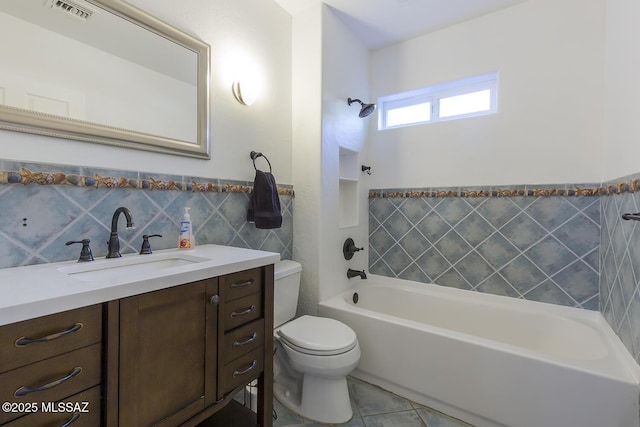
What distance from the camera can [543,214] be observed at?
1.95 meters

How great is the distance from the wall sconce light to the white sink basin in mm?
1020

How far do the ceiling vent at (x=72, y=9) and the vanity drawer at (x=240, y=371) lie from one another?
1492 mm

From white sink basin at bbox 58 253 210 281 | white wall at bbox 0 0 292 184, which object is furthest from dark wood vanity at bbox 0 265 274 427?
white wall at bbox 0 0 292 184

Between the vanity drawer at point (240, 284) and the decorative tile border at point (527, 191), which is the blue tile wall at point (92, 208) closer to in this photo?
the vanity drawer at point (240, 284)

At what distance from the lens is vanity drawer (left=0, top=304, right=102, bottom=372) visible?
0.59m

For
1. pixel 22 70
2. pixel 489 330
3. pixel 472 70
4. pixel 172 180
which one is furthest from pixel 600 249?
pixel 22 70

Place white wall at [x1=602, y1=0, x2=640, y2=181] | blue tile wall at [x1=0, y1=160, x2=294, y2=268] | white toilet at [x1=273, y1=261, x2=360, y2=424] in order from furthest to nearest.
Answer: white toilet at [x1=273, y1=261, x2=360, y2=424] → white wall at [x1=602, y1=0, x2=640, y2=181] → blue tile wall at [x1=0, y1=160, x2=294, y2=268]

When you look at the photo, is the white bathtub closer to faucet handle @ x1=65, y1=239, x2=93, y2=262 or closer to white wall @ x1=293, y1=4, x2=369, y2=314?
white wall @ x1=293, y1=4, x2=369, y2=314

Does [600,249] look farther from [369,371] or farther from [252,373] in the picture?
[252,373]

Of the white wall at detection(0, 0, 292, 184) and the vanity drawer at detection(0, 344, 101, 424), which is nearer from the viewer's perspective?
the vanity drawer at detection(0, 344, 101, 424)

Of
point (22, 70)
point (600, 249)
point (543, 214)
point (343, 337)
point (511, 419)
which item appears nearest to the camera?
point (22, 70)

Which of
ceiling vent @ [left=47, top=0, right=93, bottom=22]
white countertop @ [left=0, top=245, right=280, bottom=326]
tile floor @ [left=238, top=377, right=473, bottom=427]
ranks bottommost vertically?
tile floor @ [left=238, top=377, right=473, bottom=427]

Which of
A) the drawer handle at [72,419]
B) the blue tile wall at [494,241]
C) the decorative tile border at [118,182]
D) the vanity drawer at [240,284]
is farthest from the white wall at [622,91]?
the drawer handle at [72,419]

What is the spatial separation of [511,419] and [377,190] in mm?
1793
